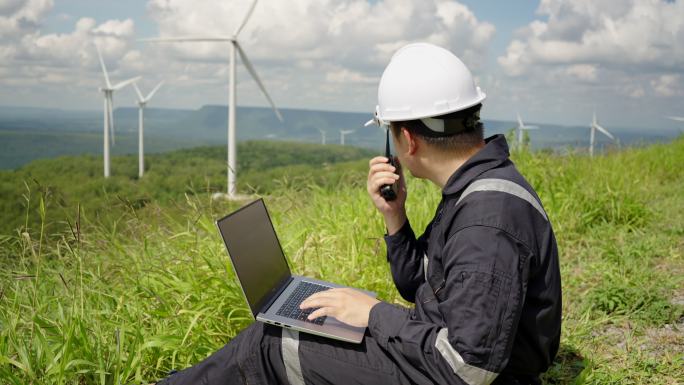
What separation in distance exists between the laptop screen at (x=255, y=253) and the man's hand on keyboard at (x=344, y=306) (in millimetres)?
357

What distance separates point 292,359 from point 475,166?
100cm

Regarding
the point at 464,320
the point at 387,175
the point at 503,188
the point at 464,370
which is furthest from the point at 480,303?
the point at 387,175

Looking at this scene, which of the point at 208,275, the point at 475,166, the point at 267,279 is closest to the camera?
the point at 475,166

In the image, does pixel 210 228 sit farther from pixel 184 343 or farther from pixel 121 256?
pixel 184 343

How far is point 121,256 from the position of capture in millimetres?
4176

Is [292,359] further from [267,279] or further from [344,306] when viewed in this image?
[267,279]

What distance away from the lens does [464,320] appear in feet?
5.45

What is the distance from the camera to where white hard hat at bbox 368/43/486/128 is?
215 centimetres

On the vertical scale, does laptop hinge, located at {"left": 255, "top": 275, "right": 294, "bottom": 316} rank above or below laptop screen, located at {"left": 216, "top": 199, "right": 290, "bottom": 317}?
below

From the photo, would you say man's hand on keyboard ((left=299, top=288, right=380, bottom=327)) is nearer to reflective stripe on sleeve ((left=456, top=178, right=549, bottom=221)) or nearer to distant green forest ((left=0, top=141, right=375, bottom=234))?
reflective stripe on sleeve ((left=456, top=178, right=549, bottom=221))

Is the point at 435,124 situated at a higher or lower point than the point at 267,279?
higher

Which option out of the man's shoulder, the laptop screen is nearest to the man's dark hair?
the man's shoulder

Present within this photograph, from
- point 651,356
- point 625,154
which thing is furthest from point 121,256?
point 625,154

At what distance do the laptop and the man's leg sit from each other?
52mm
